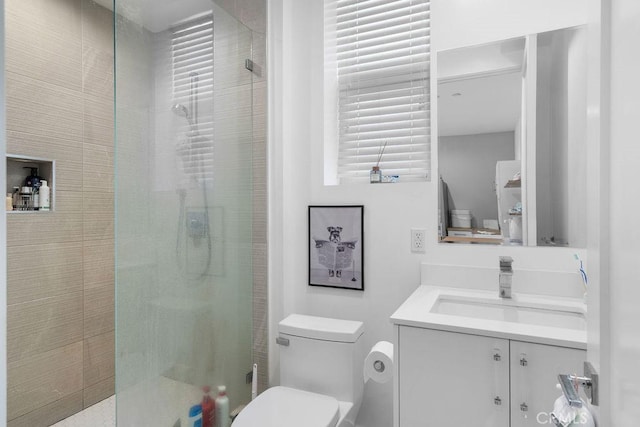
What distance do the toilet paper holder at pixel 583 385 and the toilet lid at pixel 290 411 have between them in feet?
3.38

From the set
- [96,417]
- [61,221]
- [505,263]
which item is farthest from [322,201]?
[96,417]

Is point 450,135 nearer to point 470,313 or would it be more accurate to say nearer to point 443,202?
point 443,202

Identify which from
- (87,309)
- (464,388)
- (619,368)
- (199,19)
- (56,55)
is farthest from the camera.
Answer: (87,309)

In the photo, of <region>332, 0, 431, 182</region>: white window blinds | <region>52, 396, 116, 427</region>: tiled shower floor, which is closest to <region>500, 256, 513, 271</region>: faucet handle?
<region>332, 0, 431, 182</region>: white window blinds

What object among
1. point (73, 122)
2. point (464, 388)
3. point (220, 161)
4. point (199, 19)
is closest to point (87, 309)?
point (73, 122)

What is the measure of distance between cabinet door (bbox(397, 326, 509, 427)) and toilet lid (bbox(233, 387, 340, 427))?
0.33 meters

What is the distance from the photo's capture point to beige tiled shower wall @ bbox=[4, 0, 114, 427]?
6.19 feet

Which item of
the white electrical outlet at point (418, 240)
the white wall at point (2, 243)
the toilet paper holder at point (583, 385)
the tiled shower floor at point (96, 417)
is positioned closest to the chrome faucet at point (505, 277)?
the white electrical outlet at point (418, 240)

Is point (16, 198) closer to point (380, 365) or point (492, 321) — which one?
point (380, 365)

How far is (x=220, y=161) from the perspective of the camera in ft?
5.53

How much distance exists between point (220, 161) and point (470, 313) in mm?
1295

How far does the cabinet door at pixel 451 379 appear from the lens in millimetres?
1197

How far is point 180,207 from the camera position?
4.86 ft

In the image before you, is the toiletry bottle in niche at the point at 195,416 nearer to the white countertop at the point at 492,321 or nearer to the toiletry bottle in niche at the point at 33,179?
the white countertop at the point at 492,321
